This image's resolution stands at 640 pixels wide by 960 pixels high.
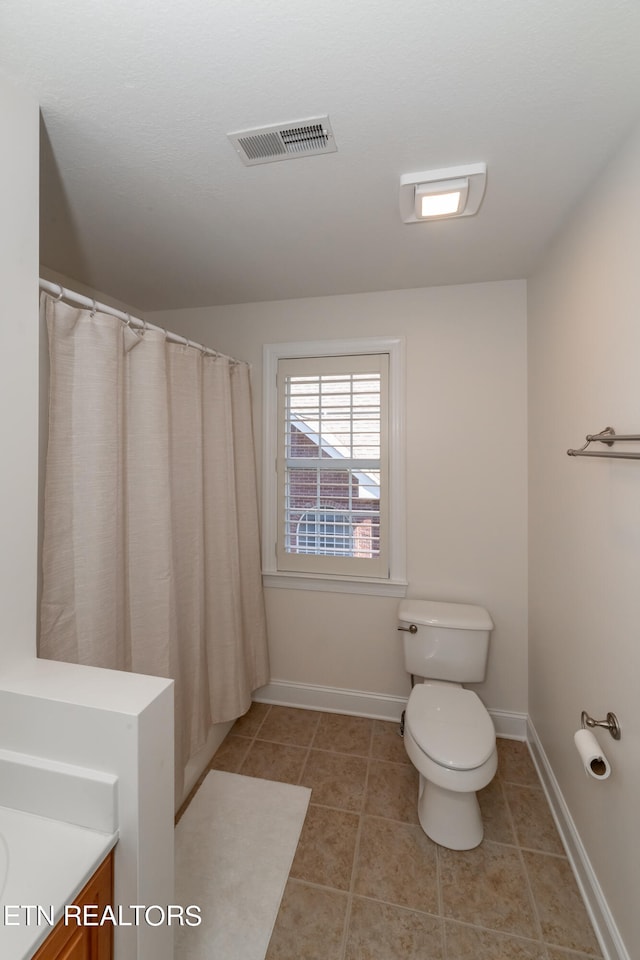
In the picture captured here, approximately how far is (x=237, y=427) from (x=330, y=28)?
1.52 meters

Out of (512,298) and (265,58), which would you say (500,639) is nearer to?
(512,298)

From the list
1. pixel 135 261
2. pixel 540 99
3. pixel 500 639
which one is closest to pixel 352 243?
pixel 540 99

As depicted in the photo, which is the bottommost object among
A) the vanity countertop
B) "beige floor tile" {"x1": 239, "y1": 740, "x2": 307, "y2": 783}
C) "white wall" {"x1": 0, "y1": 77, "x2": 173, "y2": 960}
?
"beige floor tile" {"x1": 239, "y1": 740, "x2": 307, "y2": 783}

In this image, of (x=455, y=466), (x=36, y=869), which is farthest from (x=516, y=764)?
(x=36, y=869)

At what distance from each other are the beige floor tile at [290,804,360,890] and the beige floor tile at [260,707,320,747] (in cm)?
40

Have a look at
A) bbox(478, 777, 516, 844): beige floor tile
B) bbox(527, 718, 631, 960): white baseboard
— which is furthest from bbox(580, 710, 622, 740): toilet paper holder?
bbox(478, 777, 516, 844): beige floor tile

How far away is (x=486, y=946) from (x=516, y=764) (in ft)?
2.68

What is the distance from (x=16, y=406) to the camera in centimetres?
95

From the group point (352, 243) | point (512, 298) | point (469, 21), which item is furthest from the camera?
point (512, 298)

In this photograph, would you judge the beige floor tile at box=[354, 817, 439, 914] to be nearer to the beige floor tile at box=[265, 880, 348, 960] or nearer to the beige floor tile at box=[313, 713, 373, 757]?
the beige floor tile at box=[265, 880, 348, 960]

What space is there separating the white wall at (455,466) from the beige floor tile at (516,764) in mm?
173

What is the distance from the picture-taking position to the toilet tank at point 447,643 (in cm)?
186

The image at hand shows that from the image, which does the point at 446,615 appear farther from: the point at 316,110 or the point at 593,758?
the point at 316,110

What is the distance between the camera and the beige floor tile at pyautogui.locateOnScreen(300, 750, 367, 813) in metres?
1.68
